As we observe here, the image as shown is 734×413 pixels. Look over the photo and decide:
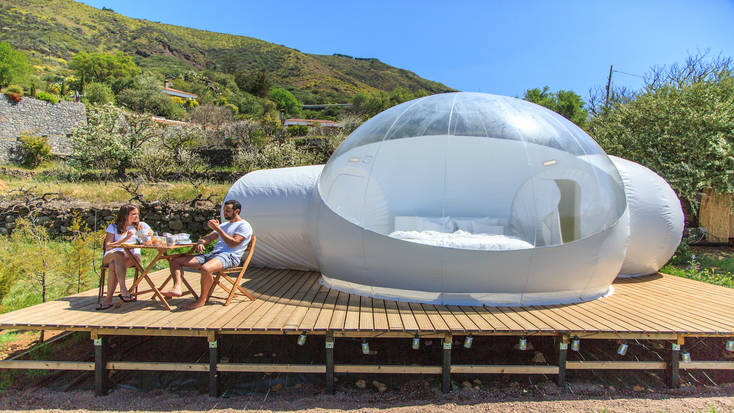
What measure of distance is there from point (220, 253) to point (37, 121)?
1003 inches

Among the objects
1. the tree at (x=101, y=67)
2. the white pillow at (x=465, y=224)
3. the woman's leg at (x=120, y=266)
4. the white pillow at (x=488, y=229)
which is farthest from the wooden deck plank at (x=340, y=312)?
the tree at (x=101, y=67)

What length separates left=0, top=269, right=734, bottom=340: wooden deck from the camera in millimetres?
3389

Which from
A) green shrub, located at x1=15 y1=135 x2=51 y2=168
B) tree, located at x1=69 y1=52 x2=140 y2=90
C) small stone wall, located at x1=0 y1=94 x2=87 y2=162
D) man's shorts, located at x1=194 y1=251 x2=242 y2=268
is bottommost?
man's shorts, located at x1=194 y1=251 x2=242 y2=268

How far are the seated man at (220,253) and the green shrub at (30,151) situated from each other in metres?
21.3

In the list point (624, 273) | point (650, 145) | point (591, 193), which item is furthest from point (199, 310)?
point (650, 145)

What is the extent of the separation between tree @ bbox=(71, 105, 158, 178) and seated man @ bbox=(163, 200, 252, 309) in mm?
11097

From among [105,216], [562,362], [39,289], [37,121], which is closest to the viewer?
[562,362]

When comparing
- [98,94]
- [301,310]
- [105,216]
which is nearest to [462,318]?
[301,310]

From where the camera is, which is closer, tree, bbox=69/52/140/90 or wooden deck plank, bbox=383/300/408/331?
wooden deck plank, bbox=383/300/408/331

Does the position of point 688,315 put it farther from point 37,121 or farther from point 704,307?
point 37,121

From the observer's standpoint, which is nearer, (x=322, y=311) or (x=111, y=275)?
(x=322, y=311)

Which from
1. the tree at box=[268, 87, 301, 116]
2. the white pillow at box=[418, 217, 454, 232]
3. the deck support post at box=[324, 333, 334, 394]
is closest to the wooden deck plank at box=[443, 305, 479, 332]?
the deck support post at box=[324, 333, 334, 394]

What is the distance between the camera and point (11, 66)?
109 ft

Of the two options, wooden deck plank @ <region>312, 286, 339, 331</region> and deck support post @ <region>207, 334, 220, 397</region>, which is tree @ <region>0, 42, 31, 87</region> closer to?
wooden deck plank @ <region>312, 286, 339, 331</region>
